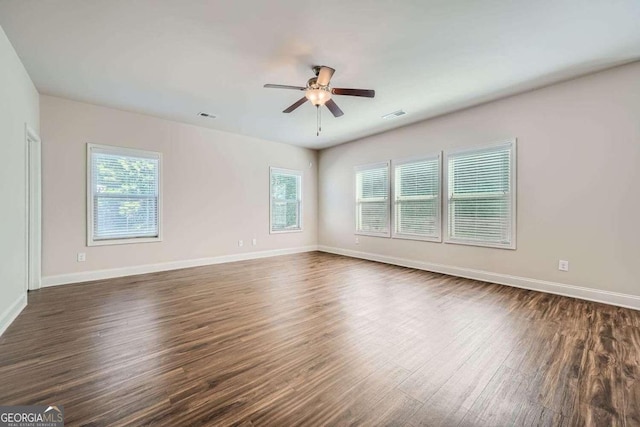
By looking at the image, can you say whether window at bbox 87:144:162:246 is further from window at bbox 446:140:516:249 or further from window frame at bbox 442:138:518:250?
window at bbox 446:140:516:249

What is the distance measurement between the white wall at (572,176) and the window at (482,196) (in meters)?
0.12

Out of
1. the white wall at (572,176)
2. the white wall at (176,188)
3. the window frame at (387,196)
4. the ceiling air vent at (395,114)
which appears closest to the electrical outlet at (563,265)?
the white wall at (572,176)

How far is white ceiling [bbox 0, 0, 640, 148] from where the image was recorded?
2.27m

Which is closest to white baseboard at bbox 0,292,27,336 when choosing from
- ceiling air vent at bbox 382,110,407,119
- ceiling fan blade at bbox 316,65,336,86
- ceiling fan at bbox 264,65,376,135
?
ceiling fan at bbox 264,65,376,135

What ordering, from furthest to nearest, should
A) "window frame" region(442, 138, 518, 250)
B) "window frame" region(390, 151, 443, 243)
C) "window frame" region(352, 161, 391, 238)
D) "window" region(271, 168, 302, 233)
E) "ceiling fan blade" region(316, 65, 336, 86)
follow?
1. "window" region(271, 168, 302, 233)
2. "window frame" region(352, 161, 391, 238)
3. "window frame" region(390, 151, 443, 243)
4. "window frame" region(442, 138, 518, 250)
5. "ceiling fan blade" region(316, 65, 336, 86)

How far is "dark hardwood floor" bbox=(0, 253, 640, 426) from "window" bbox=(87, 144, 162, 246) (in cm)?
121

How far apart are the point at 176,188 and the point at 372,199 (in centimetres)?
403

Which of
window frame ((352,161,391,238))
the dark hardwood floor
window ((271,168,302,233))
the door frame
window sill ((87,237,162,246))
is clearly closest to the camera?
the dark hardwood floor

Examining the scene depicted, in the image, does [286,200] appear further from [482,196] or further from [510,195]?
[510,195]

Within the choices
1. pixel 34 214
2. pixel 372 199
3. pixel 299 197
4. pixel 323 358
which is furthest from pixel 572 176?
pixel 34 214

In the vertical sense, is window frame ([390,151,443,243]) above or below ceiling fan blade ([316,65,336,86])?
below

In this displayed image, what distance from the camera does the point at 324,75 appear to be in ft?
9.77

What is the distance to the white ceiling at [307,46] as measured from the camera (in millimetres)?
2273

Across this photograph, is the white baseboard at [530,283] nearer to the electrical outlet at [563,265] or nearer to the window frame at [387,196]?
the electrical outlet at [563,265]
